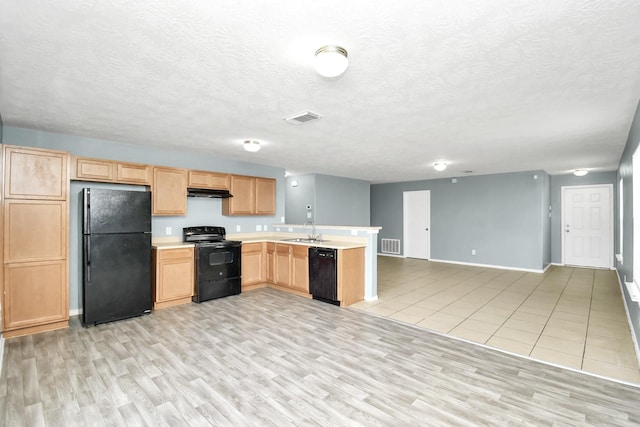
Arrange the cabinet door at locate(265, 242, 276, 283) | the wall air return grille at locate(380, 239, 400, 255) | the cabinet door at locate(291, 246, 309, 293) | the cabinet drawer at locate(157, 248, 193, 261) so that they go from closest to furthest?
the cabinet drawer at locate(157, 248, 193, 261) < the cabinet door at locate(291, 246, 309, 293) < the cabinet door at locate(265, 242, 276, 283) < the wall air return grille at locate(380, 239, 400, 255)

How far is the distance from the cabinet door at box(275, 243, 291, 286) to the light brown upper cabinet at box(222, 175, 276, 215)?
37.2 inches

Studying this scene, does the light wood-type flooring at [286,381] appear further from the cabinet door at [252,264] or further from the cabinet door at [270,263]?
the cabinet door at [270,263]

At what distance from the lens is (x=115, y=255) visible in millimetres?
3852

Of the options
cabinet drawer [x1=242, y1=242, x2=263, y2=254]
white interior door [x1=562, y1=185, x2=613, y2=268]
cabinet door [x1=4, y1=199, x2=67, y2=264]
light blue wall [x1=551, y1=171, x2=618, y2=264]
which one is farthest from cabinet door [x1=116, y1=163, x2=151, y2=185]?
white interior door [x1=562, y1=185, x2=613, y2=268]

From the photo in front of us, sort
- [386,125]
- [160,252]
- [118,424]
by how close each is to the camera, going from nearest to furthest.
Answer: [118,424]
[386,125]
[160,252]

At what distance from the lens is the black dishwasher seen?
14.7ft

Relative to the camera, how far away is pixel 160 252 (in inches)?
170

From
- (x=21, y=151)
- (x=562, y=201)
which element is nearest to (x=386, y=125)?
(x=21, y=151)

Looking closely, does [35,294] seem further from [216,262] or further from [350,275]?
[350,275]

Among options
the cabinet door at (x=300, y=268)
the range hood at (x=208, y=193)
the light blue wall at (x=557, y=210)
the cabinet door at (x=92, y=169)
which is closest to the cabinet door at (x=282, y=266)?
the cabinet door at (x=300, y=268)

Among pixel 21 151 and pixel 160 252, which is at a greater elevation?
pixel 21 151

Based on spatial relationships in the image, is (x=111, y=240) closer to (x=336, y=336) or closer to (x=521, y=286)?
(x=336, y=336)

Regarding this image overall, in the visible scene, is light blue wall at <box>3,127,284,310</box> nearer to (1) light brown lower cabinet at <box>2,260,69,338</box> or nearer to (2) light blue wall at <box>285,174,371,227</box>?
(1) light brown lower cabinet at <box>2,260,69,338</box>

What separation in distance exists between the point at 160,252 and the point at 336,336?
8.98ft
